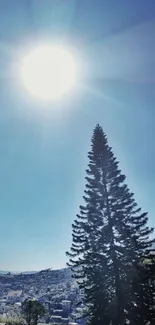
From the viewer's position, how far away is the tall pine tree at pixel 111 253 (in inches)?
667

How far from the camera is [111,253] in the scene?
17984 mm

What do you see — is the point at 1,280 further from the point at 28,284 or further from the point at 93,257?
the point at 93,257

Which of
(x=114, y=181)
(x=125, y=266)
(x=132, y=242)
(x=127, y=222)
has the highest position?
(x=114, y=181)

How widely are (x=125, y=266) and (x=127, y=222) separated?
9.67 ft

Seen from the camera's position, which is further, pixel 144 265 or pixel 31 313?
pixel 31 313

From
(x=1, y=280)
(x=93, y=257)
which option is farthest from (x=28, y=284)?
(x=93, y=257)

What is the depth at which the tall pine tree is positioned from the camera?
55.6 feet

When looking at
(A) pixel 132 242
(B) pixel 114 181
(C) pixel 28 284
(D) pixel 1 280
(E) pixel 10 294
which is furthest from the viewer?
(D) pixel 1 280

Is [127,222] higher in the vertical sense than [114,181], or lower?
lower

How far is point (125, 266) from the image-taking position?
1764 centimetres

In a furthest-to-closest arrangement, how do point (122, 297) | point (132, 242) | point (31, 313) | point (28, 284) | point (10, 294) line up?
point (28, 284)
point (10, 294)
point (31, 313)
point (132, 242)
point (122, 297)

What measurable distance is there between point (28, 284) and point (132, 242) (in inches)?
6620

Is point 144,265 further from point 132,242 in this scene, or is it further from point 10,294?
point 10,294

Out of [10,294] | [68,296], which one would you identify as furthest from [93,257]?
[10,294]
